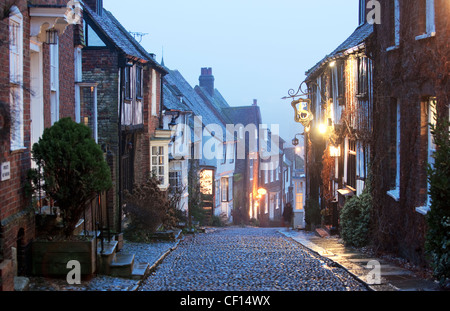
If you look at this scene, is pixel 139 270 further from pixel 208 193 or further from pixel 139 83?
pixel 208 193

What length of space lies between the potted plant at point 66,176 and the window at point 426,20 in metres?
6.10

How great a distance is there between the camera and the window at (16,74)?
7.34 meters

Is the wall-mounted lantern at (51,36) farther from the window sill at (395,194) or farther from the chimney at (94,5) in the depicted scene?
the chimney at (94,5)

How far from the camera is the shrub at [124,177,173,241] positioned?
16.5m

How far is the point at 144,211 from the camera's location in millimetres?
16531

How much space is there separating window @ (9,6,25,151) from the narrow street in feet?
9.97

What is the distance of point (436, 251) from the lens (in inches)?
310

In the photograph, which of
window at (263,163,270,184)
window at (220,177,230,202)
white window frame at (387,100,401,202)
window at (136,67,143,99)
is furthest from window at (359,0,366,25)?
window at (263,163,270,184)

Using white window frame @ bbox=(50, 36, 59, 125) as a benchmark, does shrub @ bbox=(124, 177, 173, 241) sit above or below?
below

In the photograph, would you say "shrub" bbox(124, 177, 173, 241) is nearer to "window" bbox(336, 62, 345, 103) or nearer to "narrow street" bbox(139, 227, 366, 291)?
"narrow street" bbox(139, 227, 366, 291)

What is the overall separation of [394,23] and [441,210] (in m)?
5.83

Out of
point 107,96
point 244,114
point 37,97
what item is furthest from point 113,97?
point 244,114
